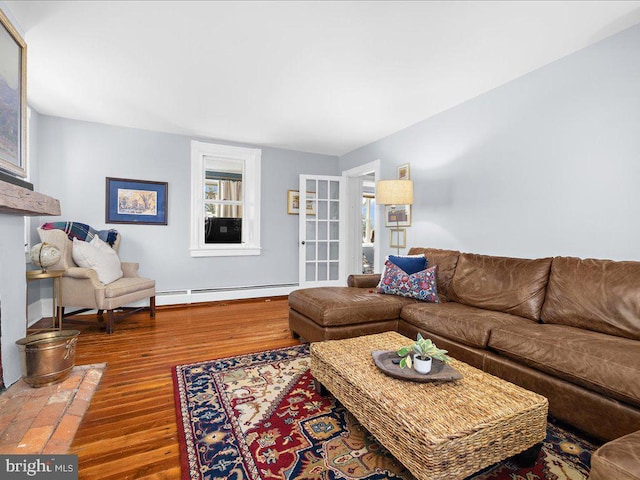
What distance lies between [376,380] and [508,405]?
0.52 m

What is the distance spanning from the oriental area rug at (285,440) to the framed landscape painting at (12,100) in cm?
177

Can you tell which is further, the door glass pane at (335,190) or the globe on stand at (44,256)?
the door glass pane at (335,190)

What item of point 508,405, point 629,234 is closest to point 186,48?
point 508,405

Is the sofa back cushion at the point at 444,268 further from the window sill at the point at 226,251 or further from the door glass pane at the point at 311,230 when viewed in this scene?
the window sill at the point at 226,251

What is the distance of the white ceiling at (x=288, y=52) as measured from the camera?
1.95 m

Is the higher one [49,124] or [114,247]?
[49,124]

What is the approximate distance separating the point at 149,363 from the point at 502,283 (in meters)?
2.83

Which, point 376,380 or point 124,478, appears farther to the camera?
point 376,380

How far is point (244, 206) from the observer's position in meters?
4.77

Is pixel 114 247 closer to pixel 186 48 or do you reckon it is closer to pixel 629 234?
pixel 186 48

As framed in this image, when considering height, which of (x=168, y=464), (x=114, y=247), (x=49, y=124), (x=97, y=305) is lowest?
(x=168, y=464)

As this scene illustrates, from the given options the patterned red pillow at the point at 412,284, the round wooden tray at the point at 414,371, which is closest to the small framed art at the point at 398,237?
the patterned red pillow at the point at 412,284

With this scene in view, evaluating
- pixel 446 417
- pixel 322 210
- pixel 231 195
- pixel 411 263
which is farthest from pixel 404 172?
pixel 446 417

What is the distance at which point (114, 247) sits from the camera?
3.81m
